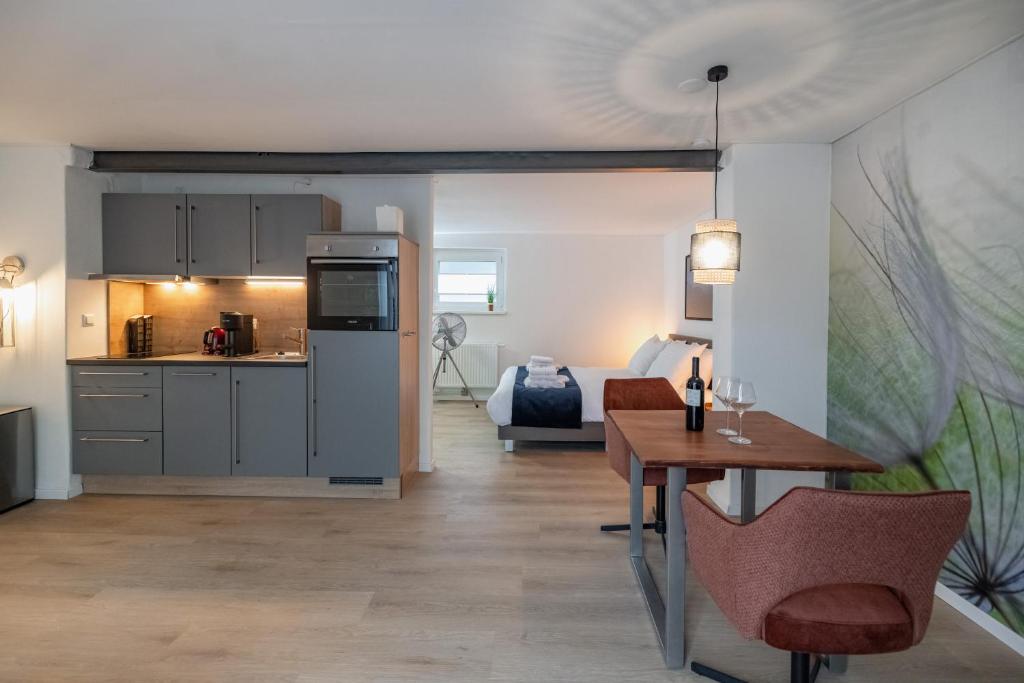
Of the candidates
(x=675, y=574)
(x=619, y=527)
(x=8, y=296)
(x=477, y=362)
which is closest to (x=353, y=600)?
(x=675, y=574)

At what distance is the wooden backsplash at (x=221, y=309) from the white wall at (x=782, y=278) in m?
3.14

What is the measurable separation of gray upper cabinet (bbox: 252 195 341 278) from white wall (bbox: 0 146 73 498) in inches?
47.3

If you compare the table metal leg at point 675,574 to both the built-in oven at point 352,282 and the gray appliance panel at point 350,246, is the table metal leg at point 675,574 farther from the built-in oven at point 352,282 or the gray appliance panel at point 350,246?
the gray appliance panel at point 350,246

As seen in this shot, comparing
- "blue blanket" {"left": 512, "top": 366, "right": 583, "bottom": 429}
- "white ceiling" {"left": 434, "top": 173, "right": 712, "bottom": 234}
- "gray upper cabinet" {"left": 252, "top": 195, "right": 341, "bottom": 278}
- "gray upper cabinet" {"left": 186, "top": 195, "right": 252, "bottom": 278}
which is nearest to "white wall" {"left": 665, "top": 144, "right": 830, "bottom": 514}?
"white ceiling" {"left": 434, "top": 173, "right": 712, "bottom": 234}

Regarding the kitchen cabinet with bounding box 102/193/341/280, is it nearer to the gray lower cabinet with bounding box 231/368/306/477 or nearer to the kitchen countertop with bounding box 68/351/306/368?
the kitchen countertop with bounding box 68/351/306/368

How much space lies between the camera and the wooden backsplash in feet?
13.8

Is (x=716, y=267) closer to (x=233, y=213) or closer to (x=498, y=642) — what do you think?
(x=498, y=642)

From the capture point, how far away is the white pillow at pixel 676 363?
4.88 m

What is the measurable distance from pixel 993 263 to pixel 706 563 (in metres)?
1.77

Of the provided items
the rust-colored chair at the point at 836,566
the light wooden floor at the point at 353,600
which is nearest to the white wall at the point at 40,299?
the light wooden floor at the point at 353,600

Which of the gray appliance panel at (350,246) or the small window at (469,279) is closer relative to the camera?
the gray appliance panel at (350,246)

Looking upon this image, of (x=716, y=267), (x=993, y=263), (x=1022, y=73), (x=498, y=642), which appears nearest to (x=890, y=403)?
(x=993, y=263)

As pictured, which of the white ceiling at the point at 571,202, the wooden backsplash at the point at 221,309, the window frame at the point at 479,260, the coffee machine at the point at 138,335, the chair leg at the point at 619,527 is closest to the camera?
the chair leg at the point at 619,527

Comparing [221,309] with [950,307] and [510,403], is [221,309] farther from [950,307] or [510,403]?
[950,307]
